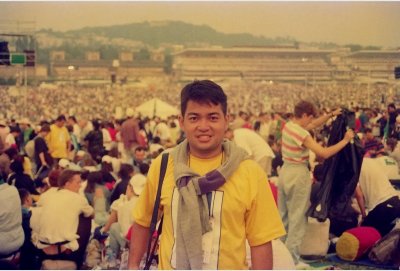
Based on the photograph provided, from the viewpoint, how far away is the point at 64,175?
4844 mm

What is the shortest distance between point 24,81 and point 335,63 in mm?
13856

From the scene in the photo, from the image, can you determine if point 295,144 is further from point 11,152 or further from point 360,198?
point 11,152

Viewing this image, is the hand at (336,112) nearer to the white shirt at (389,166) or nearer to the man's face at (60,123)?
the white shirt at (389,166)

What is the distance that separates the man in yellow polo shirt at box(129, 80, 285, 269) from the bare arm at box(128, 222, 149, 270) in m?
0.12

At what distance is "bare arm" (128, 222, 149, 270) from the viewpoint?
224 cm

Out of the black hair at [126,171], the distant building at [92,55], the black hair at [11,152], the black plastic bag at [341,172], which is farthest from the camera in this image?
the distant building at [92,55]

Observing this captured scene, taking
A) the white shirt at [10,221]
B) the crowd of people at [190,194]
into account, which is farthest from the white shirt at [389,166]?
the white shirt at [10,221]

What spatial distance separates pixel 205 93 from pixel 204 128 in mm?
109

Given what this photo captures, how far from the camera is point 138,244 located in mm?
2266

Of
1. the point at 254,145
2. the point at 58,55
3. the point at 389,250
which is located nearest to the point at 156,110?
the point at 58,55

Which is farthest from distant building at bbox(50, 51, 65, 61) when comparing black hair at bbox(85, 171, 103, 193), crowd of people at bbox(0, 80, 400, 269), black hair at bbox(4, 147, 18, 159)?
black hair at bbox(85, 171, 103, 193)

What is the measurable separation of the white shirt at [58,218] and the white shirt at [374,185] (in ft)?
7.64

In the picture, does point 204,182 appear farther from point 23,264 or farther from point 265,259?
point 23,264

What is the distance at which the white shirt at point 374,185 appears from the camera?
5516mm
